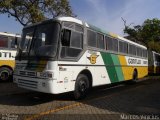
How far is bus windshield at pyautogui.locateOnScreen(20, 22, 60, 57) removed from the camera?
27.3ft

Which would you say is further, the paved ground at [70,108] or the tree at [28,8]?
the tree at [28,8]

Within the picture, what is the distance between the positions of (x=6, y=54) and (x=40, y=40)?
7.15 meters

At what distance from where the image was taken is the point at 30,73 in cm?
865

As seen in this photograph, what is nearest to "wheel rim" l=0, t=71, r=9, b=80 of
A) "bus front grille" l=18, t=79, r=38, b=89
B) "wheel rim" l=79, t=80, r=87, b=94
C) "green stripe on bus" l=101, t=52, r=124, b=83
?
"bus front grille" l=18, t=79, r=38, b=89

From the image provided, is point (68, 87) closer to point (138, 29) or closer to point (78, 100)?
point (78, 100)

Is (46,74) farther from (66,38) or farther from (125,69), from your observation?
(125,69)

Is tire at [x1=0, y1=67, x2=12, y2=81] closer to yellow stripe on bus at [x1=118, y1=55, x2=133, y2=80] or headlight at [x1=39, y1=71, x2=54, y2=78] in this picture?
yellow stripe on bus at [x1=118, y1=55, x2=133, y2=80]

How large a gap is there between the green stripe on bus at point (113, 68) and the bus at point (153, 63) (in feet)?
42.0

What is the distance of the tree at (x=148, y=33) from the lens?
49.2m

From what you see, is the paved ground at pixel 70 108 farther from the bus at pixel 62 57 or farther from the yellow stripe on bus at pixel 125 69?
the yellow stripe on bus at pixel 125 69

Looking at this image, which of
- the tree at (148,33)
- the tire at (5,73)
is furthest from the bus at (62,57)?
the tree at (148,33)

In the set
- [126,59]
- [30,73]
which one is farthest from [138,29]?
[30,73]

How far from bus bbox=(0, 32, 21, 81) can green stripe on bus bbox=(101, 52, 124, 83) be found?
629 cm

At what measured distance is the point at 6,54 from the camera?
49.7 feet
